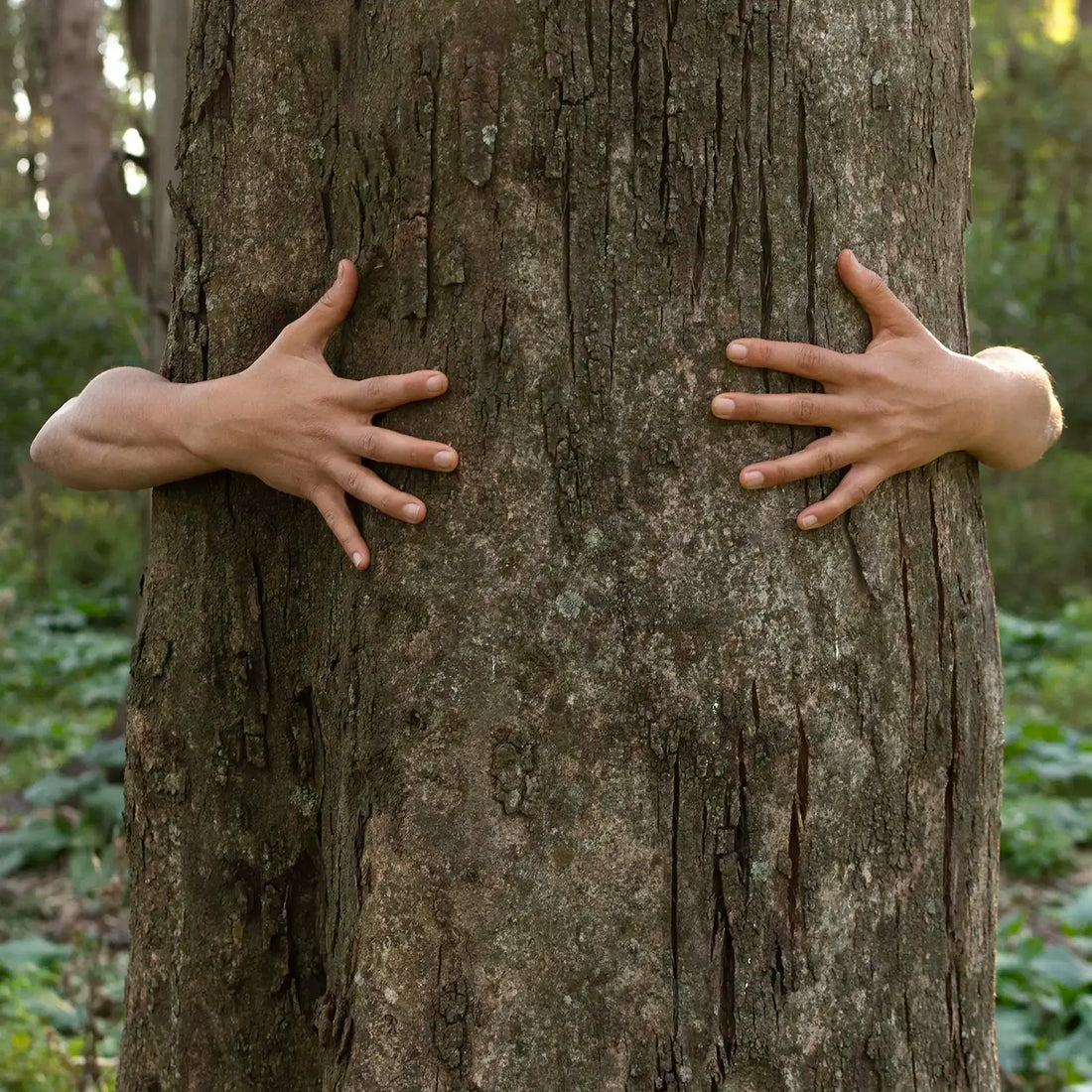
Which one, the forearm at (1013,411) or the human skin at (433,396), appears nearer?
the human skin at (433,396)

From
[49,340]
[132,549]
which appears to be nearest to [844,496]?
[49,340]

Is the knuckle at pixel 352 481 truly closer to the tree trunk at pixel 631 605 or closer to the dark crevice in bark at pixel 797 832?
the tree trunk at pixel 631 605

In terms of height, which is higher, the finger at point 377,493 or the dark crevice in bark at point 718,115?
the dark crevice in bark at point 718,115

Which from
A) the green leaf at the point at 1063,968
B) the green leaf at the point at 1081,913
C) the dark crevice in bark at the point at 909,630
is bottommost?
the green leaf at the point at 1063,968

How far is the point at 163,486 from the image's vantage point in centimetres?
201

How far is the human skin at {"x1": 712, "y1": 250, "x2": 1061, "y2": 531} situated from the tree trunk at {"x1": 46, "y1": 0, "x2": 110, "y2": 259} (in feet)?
47.7

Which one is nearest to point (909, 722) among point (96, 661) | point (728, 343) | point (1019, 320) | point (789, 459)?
point (789, 459)

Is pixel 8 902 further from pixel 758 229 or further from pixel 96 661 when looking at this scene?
pixel 758 229

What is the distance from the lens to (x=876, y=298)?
1658 mm

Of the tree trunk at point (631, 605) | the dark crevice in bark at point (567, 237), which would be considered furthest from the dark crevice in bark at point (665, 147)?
the dark crevice in bark at point (567, 237)

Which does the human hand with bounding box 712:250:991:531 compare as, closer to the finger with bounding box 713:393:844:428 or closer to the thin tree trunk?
the finger with bounding box 713:393:844:428

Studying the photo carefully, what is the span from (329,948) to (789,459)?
1.01m

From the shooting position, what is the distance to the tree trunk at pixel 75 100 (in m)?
14.5

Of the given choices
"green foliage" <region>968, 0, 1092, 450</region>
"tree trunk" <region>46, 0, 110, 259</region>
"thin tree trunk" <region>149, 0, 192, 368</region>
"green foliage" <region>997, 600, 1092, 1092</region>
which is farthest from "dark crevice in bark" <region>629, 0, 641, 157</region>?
"tree trunk" <region>46, 0, 110, 259</region>
